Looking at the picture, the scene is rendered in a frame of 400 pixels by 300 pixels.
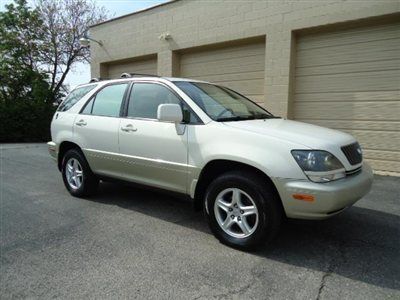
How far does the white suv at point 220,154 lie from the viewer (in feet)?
10.9

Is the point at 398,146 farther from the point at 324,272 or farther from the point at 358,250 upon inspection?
the point at 324,272

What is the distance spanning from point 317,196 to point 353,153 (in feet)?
2.64

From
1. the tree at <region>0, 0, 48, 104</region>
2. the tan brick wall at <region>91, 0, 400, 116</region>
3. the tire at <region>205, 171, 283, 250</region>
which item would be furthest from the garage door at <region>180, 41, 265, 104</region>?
the tree at <region>0, 0, 48, 104</region>

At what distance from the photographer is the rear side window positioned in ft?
16.4

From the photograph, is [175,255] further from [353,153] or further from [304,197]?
[353,153]

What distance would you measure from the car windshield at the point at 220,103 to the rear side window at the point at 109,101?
936 millimetres

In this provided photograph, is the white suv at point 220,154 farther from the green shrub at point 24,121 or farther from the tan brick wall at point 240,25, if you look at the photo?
the green shrub at point 24,121

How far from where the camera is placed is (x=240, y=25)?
9.17 m

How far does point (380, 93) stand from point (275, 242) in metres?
4.96

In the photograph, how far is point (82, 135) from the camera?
17.5 feet

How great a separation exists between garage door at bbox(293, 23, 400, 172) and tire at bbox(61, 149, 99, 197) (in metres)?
5.14

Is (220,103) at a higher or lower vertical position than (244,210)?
higher

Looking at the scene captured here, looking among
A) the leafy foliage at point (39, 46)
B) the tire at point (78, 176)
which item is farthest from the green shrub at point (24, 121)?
the tire at point (78, 176)

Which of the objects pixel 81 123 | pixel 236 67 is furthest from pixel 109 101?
pixel 236 67
